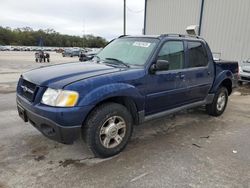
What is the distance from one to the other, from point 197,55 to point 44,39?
4065 inches

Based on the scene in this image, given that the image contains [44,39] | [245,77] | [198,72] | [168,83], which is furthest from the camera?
[44,39]

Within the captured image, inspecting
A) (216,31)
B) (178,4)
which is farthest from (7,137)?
(178,4)

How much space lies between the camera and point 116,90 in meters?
3.12

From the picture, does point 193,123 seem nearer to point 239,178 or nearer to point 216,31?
point 239,178

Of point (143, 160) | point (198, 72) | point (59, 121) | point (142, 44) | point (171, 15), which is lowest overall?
point (143, 160)

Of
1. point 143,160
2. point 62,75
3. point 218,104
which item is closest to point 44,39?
point 218,104

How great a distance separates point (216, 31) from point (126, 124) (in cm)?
1273

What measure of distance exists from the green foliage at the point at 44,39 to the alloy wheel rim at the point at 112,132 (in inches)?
3550

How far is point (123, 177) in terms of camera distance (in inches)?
111

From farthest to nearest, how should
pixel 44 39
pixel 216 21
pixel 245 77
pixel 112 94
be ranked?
pixel 44 39
pixel 216 21
pixel 245 77
pixel 112 94

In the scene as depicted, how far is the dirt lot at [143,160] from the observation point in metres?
2.75

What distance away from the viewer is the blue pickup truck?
9.29 feet

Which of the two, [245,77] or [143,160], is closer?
[143,160]

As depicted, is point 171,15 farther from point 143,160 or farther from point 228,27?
point 143,160
